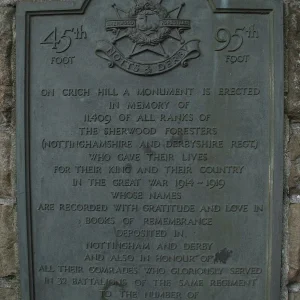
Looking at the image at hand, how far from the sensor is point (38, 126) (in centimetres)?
224

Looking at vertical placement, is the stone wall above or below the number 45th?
below

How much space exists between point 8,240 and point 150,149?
0.82 m

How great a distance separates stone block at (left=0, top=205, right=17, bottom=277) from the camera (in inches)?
90.0

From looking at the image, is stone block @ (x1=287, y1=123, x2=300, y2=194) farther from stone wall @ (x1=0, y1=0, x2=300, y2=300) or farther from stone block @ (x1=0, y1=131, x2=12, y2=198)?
stone block @ (x1=0, y1=131, x2=12, y2=198)

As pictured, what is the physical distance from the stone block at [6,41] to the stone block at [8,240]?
0.62 meters

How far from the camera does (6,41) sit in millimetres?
2258

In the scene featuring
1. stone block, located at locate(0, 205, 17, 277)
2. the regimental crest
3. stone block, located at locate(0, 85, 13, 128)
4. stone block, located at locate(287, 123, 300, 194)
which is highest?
the regimental crest

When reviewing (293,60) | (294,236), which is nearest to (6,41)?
(293,60)

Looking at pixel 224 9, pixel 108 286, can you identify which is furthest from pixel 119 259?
pixel 224 9

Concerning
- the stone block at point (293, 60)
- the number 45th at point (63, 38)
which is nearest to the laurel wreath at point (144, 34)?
the number 45th at point (63, 38)

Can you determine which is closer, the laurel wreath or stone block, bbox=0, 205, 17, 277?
the laurel wreath

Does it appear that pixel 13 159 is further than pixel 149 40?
Yes

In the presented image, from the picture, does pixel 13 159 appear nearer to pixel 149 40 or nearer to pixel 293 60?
pixel 149 40

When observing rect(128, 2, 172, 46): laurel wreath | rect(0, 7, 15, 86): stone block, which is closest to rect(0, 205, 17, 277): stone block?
rect(0, 7, 15, 86): stone block
